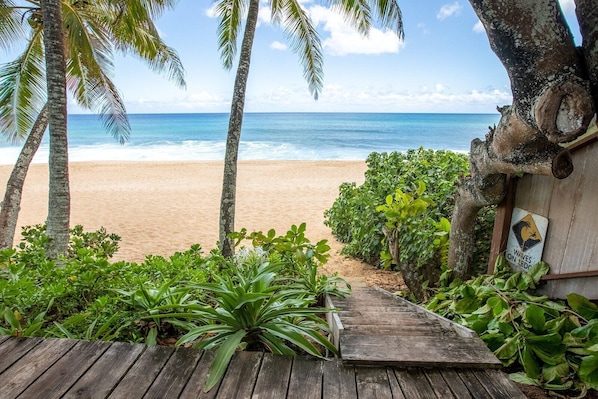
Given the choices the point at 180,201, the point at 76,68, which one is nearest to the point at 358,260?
the point at 76,68

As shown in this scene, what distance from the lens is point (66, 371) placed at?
171 centimetres

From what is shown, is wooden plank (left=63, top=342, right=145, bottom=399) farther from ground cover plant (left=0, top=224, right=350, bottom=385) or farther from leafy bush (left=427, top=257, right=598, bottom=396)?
leafy bush (left=427, top=257, right=598, bottom=396)

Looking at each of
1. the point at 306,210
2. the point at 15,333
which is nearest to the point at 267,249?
the point at 15,333

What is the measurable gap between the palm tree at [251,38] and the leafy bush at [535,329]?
3078 millimetres

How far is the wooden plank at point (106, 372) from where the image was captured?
1572 mm

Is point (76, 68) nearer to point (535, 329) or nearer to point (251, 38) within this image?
point (251, 38)

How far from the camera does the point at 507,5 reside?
1.71 metres

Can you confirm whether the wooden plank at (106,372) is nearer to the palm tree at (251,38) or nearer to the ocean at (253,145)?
the palm tree at (251,38)

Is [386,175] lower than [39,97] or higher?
lower

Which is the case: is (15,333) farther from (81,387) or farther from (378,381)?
(378,381)

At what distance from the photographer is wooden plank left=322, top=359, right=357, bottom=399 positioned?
5.20 feet

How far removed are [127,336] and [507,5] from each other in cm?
259

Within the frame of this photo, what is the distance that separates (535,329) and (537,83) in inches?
56.3

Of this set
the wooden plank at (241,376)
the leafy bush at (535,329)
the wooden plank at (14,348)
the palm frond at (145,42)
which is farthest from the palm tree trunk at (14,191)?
the leafy bush at (535,329)
